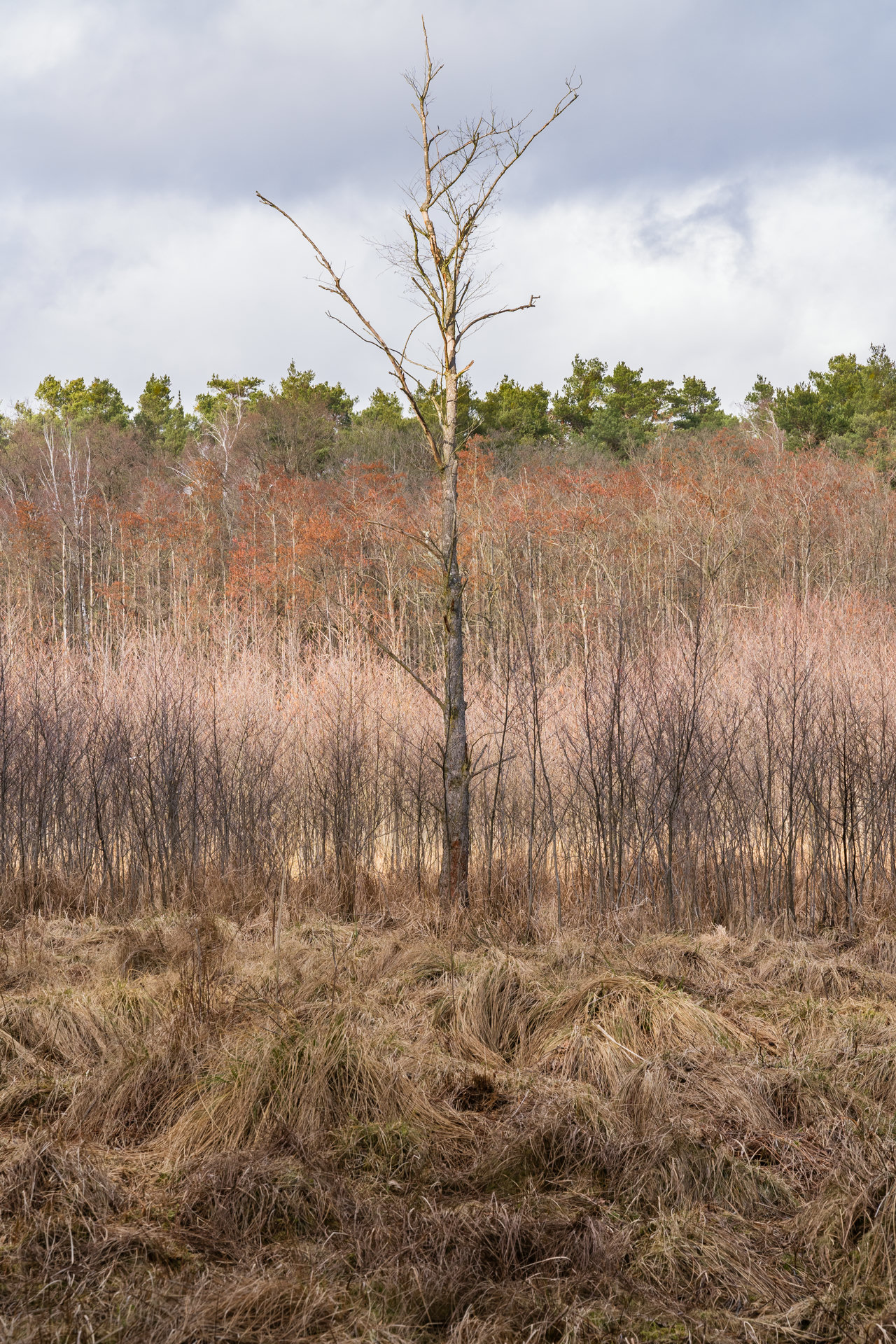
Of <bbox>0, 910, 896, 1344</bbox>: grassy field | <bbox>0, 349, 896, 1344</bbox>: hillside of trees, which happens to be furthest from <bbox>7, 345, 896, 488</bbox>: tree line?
<bbox>0, 910, 896, 1344</bbox>: grassy field

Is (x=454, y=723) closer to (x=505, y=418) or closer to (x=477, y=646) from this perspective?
(x=477, y=646)

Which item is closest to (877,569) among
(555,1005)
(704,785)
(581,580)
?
(581,580)

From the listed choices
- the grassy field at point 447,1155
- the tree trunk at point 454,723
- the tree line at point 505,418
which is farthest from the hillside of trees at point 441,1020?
the tree line at point 505,418

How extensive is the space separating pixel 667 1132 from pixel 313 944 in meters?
3.47

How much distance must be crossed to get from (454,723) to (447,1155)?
402 cm

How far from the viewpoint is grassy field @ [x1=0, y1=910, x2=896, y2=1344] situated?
2742mm

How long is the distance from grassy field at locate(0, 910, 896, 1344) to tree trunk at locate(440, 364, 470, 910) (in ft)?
5.71

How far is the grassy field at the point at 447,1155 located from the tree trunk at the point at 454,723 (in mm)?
1739

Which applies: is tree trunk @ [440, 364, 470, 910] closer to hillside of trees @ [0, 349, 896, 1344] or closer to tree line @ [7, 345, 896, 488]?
hillside of trees @ [0, 349, 896, 1344]

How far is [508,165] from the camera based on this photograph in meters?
7.36

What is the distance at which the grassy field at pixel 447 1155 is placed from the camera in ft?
9.00

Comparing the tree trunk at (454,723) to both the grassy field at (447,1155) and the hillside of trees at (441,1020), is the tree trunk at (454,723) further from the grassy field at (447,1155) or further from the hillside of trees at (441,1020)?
the grassy field at (447,1155)

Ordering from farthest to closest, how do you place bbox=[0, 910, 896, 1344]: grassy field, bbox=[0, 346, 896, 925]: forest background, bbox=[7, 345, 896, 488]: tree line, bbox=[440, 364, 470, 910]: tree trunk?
bbox=[7, 345, 896, 488]: tree line
bbox=[0, 346, 896, 925]: forest background
bbox=[440, 364, 470, 910]: tree trunk
bbox=[0, 910, 896, 1344]: grassy field

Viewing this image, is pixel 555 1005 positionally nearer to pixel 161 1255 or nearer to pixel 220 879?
pixel 161 1255
